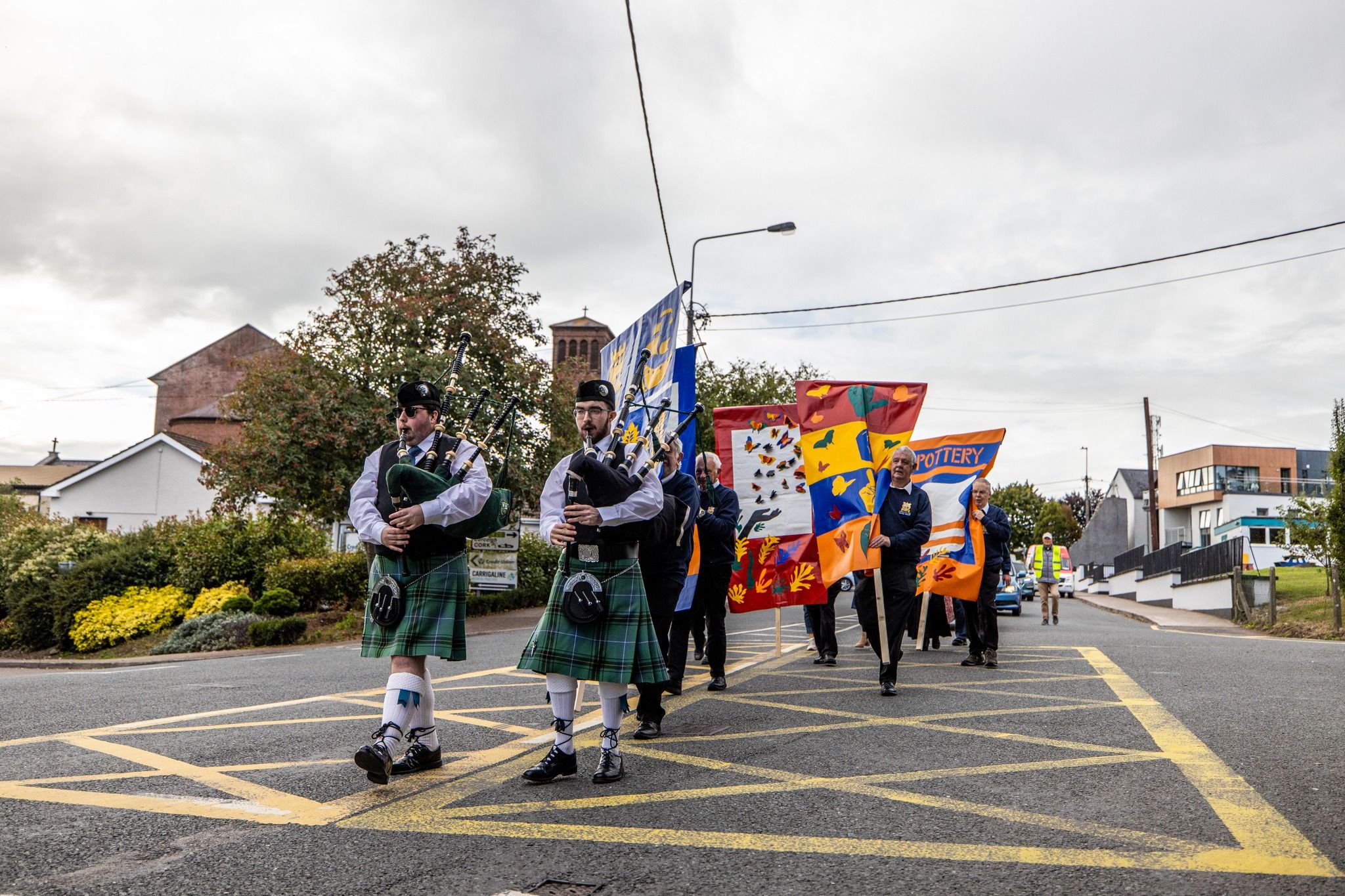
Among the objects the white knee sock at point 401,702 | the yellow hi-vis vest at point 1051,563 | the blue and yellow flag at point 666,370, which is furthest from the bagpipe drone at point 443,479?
the yellow hi-vis vest at point 1051,563

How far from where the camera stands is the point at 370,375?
792 inches

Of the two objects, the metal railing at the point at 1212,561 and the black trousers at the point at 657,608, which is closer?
the black trousers at the point at 657,608

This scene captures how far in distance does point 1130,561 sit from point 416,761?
44914 mm

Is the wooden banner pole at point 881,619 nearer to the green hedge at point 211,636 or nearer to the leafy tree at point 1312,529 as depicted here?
the green hedge at point 211,636

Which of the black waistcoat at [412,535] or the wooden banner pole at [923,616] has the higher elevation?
the black waistcoat at [412,535]

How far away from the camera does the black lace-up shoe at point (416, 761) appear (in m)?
4.99

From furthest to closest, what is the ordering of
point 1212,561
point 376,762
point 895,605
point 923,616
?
point 1212,561, point 923,616, point 895,605, point 376,762

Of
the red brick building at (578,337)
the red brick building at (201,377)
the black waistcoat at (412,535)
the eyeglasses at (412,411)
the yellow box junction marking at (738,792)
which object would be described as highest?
the red brick building at (578,337)

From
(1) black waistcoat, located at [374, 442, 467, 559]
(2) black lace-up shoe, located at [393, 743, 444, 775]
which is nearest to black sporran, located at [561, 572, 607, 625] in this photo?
(1) black waistcoat, located at [374, 442, 467, 559]

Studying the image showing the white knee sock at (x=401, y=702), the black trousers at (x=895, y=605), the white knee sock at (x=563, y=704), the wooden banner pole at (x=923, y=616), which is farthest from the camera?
the wooden banner pole at (x=923, y=616)

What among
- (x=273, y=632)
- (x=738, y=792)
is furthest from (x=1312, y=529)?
(x=273, y=632)

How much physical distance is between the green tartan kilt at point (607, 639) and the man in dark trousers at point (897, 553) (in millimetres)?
3399

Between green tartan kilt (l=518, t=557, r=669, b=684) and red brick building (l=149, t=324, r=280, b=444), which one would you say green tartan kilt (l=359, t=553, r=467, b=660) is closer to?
green tartan kilt (l=518, t=557, r=669, b=684)

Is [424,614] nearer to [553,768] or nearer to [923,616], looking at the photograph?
[553,768]
